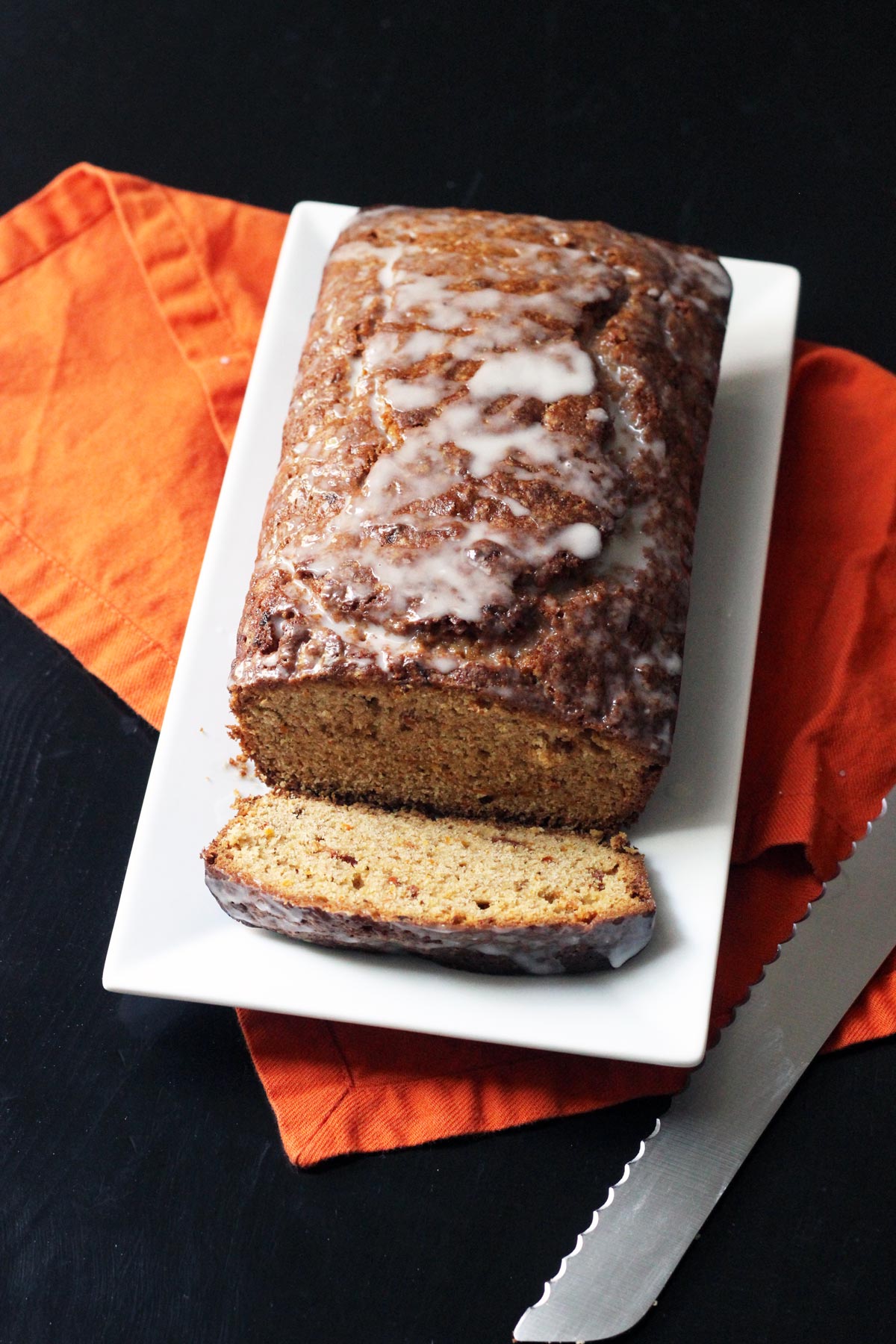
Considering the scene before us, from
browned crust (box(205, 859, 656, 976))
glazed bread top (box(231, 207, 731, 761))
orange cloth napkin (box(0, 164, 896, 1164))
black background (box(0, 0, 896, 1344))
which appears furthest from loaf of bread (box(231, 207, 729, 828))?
black background (box(0, 0, 896, 1344))

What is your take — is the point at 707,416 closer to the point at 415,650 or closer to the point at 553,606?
the point at 553,606

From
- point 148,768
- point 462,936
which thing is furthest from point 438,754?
point 148,768

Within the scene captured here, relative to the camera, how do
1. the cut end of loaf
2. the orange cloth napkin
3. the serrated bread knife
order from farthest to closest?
the orange cloth napkin → the cut end of loaf → the serrated bread knife

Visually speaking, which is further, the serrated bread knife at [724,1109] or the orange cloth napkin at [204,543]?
the orange cloth napkin at [204,543]

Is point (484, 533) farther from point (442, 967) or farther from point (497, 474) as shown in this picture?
point (442, 967)

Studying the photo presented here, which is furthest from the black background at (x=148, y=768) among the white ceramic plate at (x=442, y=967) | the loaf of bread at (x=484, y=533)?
the loaf of bread at (x=484, y=533)

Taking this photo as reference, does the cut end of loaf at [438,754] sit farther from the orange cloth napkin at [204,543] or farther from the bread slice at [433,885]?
the orange cloth napkin at [204,543]

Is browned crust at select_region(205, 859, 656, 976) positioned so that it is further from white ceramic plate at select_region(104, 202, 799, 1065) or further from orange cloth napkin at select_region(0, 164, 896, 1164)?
orange cloth napkin at select_region(0, 164, 896, 1164)
